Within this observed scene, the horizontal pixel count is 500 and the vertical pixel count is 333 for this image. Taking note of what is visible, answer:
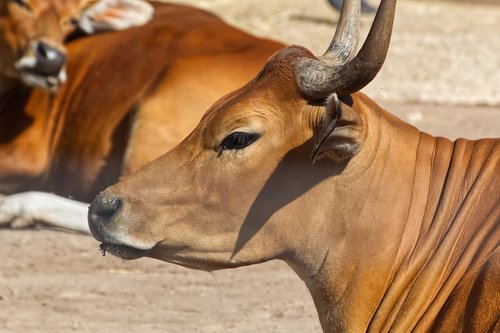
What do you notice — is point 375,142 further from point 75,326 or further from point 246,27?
point 246,27

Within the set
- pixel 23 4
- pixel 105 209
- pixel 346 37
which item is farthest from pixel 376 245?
pixel 23 4

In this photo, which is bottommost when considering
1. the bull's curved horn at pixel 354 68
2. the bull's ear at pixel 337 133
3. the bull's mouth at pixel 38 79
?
the bull's mouth at pixel 38 79

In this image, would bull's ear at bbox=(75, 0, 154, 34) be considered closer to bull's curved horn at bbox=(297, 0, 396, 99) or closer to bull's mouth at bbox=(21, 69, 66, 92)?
bull's mouth at bbox=(21, 69, 66, 92)

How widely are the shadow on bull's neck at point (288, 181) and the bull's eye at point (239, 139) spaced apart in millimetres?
115

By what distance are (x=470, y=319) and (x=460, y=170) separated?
508 mm

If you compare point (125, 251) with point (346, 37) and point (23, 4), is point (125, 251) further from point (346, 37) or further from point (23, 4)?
point (23, 4)

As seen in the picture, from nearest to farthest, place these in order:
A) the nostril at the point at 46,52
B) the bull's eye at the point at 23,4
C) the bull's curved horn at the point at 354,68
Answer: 1. the bull's curved horn at the point at 354,68
2. the nostril at the point at 46,52
3. the bull's eye at the point at 23,4

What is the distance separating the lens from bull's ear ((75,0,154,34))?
25.9 ft

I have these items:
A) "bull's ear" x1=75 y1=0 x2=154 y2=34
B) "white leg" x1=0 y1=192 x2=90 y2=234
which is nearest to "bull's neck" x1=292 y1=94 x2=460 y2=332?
"white leg" x1=0 y1=192 x2=90 y2=234

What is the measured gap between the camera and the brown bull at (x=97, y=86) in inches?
283

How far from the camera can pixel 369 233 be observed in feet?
13.1

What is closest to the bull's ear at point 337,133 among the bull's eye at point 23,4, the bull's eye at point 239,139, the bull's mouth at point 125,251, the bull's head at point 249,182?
the bull's head at point 249,182

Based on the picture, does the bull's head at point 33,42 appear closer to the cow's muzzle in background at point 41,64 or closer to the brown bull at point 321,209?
the cow's muzzle in background at point 41,64

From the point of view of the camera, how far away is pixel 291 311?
5.52m
